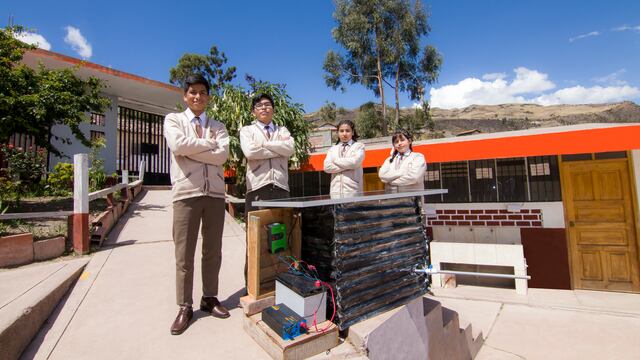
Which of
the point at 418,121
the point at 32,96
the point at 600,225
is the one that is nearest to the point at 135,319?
the point at 32,96

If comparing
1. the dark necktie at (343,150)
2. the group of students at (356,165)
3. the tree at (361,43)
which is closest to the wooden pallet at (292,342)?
the group of students at (356,165)

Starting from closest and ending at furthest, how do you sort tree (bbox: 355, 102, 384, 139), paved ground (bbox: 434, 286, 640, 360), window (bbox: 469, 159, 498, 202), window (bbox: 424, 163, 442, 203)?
paved ground (bbox: 434, 286, 640, 360)
window (bbox: 469, 159, 498, 202)
window (bbox: 424, 163, 442, 203)
tree (bbox: 355, 102, 384, 139)

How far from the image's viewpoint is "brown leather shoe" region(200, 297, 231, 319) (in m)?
2.27

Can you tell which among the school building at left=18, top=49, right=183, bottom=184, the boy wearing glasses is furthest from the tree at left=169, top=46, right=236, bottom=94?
the boy wearing glasses

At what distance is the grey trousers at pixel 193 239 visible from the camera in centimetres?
215

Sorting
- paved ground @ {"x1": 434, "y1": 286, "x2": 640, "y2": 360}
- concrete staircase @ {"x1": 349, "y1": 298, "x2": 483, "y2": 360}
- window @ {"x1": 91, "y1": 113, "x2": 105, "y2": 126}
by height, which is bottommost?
paved ground @ {"x1": 434, "y1": 286, "x2": 640, "y2": 360}

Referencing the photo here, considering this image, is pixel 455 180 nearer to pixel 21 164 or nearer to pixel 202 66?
pixel 21 164

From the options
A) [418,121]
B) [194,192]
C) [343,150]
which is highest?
[418,121]

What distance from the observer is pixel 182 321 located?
208cm

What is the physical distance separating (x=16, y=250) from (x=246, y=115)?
490cm

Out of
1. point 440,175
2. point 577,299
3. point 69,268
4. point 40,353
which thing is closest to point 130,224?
point 69,268

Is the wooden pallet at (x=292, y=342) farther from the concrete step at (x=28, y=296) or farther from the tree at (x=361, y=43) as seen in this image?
the tree at (x=361, y=43)

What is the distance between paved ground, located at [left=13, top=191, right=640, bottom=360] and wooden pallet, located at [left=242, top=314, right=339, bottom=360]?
5 centimetres

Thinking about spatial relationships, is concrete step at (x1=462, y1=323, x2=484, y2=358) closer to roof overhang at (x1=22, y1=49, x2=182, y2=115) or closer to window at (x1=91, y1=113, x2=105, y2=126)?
roof overhang at (x1=22, y1=49, x2=182, y2=115)
